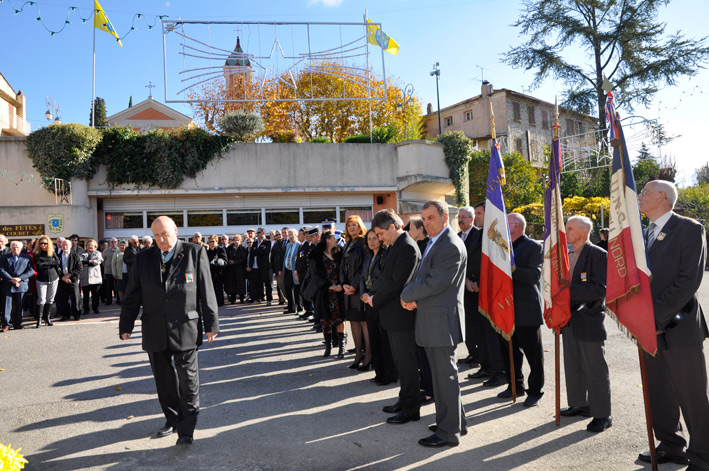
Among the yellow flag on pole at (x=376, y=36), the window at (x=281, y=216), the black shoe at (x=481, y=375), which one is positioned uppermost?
the yellow flag on pole at (x=376, y=36)

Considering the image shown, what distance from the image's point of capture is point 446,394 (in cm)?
461

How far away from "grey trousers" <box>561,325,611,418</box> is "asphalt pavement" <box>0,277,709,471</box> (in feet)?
0.69

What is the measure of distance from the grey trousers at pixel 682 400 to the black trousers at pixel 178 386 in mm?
3927

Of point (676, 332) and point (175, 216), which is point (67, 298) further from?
point (676, 332)

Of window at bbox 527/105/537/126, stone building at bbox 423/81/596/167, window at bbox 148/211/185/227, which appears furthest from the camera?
window at bbox 527/105/537/126

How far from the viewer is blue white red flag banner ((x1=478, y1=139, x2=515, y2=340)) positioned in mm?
5656

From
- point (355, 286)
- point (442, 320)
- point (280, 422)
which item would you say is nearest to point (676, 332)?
point (442, 320)

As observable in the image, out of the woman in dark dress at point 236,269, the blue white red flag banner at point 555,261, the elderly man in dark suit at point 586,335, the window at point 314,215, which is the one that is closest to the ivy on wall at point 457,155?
the window at point 314,215

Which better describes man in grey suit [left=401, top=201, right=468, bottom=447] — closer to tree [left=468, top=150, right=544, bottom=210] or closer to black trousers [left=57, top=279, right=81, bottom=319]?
black trousers [left=57, top=279, right=81, bottom=319]

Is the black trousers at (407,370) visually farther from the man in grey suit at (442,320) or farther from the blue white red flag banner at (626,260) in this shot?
the blue white red flag banner at (626,260)

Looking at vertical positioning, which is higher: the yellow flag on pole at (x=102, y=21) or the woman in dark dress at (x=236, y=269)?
the yellow flag on pole at (x=102, y=21)

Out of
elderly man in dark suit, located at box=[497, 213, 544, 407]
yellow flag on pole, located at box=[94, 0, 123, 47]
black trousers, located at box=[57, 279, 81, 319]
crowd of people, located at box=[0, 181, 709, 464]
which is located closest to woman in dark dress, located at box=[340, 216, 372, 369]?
crowd of people, located at box=[0, 181, 709, 464]

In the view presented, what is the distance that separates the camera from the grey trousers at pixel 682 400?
387cm

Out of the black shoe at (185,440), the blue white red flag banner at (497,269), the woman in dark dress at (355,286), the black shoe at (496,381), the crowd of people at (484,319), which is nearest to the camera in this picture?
the crowd of people at (484,319)
